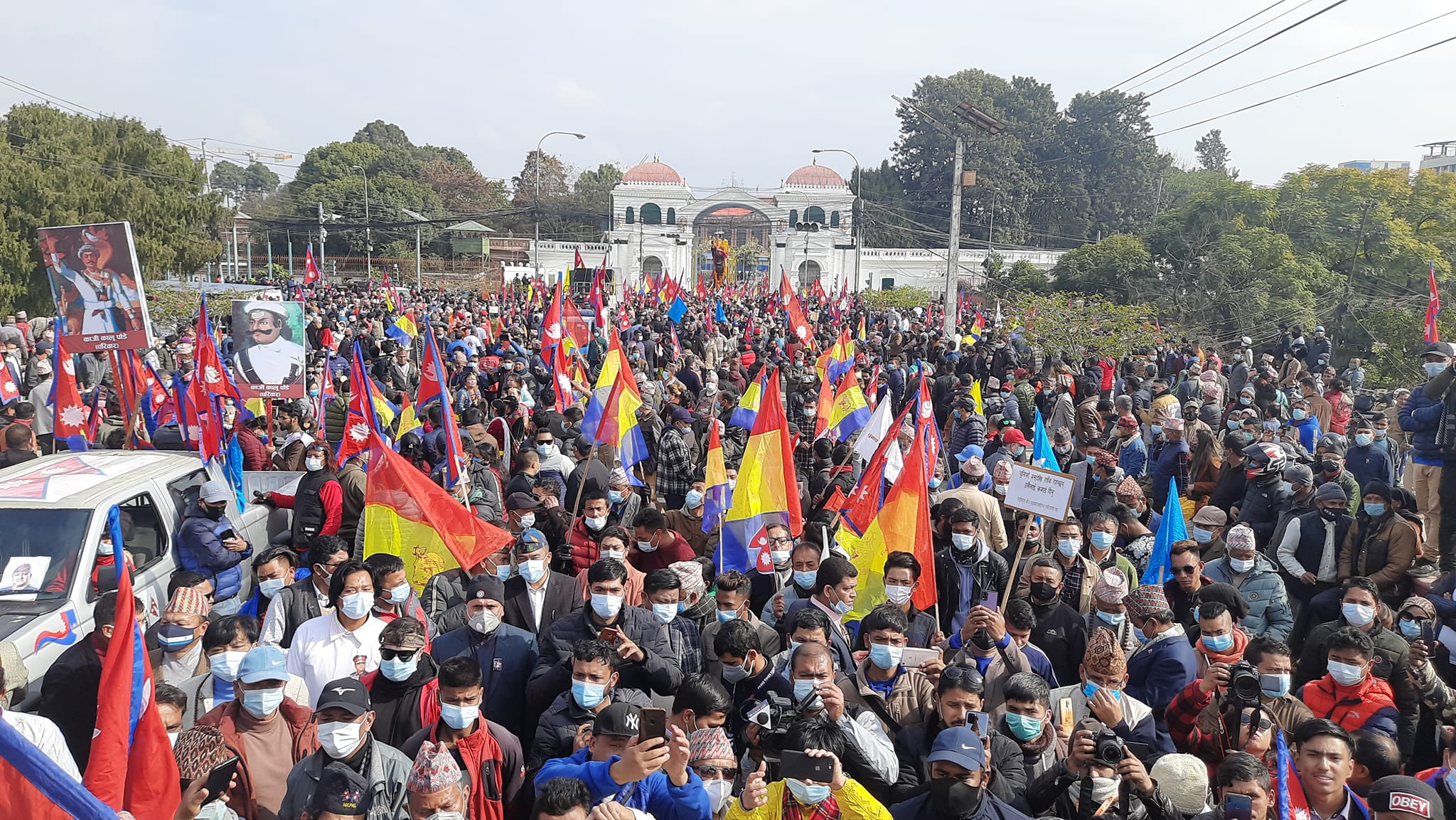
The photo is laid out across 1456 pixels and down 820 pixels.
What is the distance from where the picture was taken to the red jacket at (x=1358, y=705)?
4703 millimetres

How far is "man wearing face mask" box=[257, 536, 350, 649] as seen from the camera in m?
5.37

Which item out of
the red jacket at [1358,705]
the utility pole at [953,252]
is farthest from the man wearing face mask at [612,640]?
the utility pole at [953,252]

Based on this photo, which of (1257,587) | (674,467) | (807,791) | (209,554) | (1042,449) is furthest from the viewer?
(674,467)

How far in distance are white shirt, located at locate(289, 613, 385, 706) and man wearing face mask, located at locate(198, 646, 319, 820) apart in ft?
1.99

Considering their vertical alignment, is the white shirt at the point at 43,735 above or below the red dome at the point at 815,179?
below

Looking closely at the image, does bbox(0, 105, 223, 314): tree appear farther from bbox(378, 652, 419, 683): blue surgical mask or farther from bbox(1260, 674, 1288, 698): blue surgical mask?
bbox(1260, 674, 1288, 698): blue surgical mask

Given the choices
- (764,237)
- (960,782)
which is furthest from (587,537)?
(764,237)

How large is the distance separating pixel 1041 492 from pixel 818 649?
2752mm

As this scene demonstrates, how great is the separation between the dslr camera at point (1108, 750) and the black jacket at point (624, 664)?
1871 millimetres

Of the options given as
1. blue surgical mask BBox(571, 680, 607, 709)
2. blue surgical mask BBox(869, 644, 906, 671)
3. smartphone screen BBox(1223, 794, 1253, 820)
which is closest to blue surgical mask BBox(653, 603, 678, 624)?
blue surgical mask BBox(571, 680, 607, 709)

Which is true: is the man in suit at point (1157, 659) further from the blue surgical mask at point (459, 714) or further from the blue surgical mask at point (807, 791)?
the blue surgical mask at point (459, 714)

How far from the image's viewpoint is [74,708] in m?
4.79

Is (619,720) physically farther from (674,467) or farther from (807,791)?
(674,467)

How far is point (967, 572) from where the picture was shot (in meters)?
6.47
